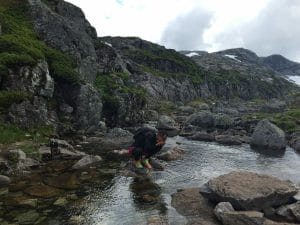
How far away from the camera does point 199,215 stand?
1955 cm

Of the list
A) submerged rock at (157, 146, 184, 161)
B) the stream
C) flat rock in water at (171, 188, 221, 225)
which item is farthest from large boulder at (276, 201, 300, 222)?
submerged rock at (157, 146, 184, 161)

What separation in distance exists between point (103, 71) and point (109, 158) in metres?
41.9

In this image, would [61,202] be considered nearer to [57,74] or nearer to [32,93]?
[32,93]

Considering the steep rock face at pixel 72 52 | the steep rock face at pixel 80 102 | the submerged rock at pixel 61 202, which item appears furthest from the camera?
the steep rock face at pixel 72 52

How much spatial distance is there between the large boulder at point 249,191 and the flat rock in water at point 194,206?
60 centimetres

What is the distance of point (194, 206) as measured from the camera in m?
20.7

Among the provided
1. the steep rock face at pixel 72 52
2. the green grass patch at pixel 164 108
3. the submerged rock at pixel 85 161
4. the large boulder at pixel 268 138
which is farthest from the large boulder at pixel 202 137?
the green grass patch at pixel 164 108

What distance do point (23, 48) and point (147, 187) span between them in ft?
85.7

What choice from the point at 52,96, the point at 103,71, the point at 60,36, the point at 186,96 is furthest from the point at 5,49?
the point at 186,96

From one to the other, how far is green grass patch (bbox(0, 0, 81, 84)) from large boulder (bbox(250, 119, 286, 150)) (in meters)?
23.1

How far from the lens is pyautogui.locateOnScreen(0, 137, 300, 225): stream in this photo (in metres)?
18.6

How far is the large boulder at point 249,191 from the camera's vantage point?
63.8 feet

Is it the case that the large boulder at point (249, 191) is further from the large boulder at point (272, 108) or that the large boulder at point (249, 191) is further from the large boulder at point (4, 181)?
the large boulder at point (272, 108)

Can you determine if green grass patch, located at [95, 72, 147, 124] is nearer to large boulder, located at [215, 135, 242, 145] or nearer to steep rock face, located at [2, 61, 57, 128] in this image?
steep rock face, located at [2, 61, 57, 128]
